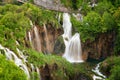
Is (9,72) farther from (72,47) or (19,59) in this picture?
(72,47)

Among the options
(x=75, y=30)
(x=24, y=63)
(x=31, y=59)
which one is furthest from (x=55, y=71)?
(x=75, y=30)

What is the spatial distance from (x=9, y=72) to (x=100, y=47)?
16003mm

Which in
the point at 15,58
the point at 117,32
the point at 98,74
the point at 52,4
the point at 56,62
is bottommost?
the point at 98,74

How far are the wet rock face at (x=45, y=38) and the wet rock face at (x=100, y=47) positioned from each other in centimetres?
257

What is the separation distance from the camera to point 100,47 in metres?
31.8

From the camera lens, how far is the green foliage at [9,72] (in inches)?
637

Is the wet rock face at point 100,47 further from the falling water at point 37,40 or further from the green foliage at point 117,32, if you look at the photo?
the falling water at point 37,40

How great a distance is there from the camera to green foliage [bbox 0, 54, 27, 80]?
53.1 feet

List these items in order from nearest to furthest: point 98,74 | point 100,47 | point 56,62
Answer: point 56,62
point 98,74
point 100,47

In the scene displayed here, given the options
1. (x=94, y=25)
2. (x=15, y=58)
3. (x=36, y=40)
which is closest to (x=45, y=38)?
(x=36, y=40)

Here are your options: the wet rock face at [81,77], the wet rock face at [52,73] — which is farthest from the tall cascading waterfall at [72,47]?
the wet rock face at [52,73]

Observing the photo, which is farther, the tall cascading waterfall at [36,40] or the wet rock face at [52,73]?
the tall cascading waterfall at [36,40]

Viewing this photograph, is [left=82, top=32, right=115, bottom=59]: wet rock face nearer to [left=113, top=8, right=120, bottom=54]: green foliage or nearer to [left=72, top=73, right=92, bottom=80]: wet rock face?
[left=113, top=8, right=120, bottom=54]: green foliage

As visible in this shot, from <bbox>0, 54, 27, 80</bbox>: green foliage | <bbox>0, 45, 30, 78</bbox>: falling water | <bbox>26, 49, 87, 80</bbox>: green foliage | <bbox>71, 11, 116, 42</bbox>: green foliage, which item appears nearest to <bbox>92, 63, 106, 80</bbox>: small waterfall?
<bbox>26, 49, 87, 80</bbox>: green foliage
